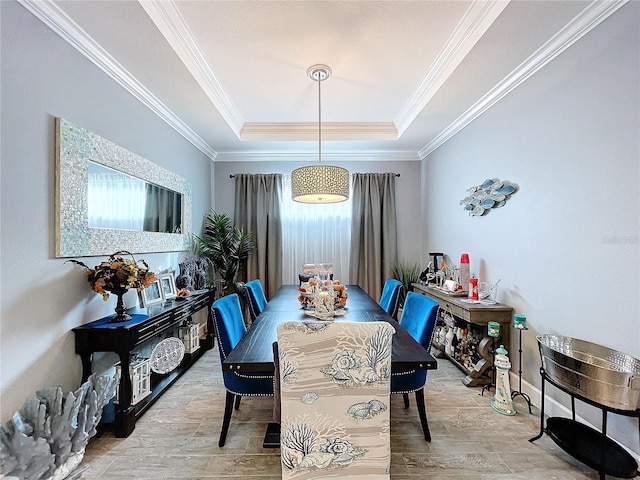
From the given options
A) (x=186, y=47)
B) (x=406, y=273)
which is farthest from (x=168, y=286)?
(x=406, y=273)

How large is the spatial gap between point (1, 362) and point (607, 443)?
11.2 feet

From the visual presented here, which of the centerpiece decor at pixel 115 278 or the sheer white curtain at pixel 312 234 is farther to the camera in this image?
the sheer white curtain at pixel 312 234

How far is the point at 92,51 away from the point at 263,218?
287 cm

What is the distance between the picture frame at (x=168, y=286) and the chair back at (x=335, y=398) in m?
2.05

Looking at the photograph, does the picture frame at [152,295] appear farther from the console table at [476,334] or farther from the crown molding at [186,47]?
the console table at [476,334]

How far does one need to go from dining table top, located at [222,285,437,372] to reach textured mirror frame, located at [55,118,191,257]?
131 cm

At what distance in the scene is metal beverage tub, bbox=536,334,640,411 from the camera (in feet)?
4.86

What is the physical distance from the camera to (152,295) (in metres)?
2.69

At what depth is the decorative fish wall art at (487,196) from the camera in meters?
2.74

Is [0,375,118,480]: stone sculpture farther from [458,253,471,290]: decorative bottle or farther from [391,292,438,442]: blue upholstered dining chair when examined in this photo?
[458,253,471,290]: decorative bottle

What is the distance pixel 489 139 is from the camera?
3016 mm

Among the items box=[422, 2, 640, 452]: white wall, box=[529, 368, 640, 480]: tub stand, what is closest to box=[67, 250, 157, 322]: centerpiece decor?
box=[529, 368, 640, 480]: tub stand

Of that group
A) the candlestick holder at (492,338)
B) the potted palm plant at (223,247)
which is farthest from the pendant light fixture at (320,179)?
the potted palm plant at (223,247)

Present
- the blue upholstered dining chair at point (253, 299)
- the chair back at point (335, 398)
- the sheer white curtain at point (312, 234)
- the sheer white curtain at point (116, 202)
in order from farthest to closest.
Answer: the sheer white curtain at point (312, 234)
the blue upholstered dining chair at point (253, 299)
the sheer white curtain at point (116, 202)
the chair back at point (335, 398)
